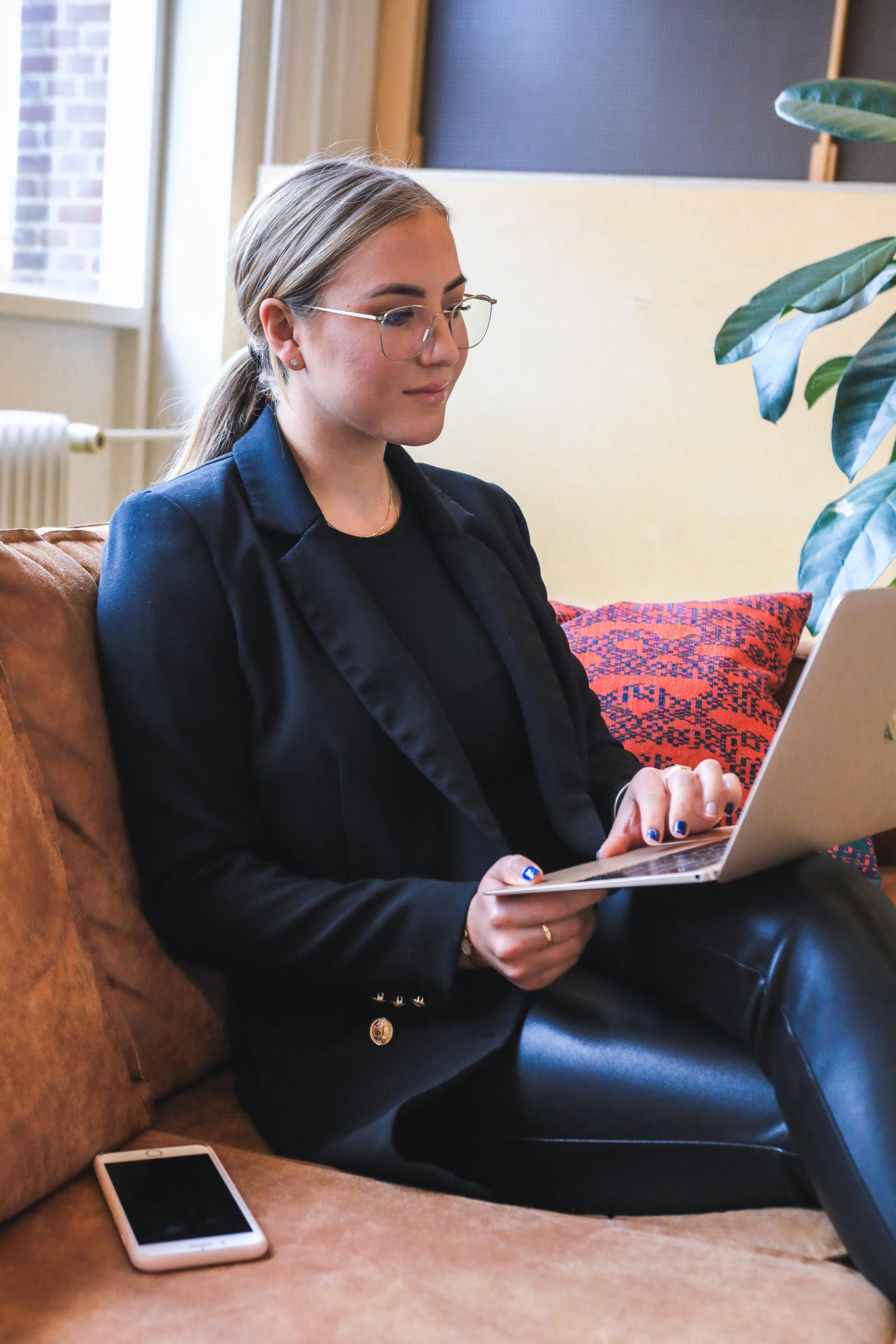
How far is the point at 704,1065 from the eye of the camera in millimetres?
1060

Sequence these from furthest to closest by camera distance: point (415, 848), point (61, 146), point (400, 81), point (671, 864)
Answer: point (400, 81), point (61, 146), point (415, 848), point (671, 864)

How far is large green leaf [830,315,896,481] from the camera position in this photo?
5.69ft

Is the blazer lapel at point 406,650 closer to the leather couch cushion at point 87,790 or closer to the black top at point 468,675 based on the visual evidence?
the black top at point 468,675

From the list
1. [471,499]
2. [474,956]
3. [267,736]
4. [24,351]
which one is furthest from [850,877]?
[24,351]

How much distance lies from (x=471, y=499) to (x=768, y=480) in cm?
122

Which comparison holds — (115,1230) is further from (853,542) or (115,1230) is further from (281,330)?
(853,542)

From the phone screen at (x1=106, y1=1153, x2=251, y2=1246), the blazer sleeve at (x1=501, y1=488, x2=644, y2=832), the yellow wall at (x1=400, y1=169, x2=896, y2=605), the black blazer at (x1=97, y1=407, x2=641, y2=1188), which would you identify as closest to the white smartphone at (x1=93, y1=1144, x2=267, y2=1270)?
the phone screen at (x1=106, y1=1153, x2=251, y2=1246)

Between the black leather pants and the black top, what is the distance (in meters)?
0.18

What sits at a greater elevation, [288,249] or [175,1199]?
[288,249]

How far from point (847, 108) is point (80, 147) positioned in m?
1.78

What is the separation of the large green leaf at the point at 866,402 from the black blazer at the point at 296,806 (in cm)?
73

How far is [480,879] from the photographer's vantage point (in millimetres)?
1200

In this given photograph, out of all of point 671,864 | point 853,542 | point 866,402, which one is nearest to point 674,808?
point 671,864

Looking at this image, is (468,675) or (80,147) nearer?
(468,675)
